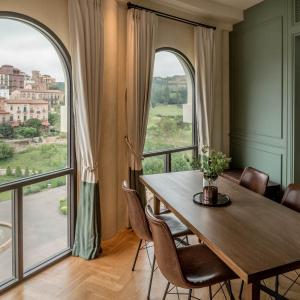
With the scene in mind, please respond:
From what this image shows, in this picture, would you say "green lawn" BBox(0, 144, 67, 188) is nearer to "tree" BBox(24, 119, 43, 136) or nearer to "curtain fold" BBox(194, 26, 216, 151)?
"tree" BBox(24, 119, 43, 136)

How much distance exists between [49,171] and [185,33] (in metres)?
2.68

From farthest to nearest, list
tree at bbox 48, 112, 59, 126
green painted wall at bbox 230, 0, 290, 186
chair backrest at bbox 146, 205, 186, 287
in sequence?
green painted wall at bbox 230, 0, 290, 186 → tree at bbox 48, 112, 59, 126 → chair backrest at bbox 146, 205, 186, 287

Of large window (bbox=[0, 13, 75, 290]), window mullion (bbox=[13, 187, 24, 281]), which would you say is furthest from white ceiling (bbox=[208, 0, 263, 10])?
window mullion (bbox=[13, 187, 24, 281])

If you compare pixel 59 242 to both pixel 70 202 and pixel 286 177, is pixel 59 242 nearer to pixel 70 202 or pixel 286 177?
pixel 70 202

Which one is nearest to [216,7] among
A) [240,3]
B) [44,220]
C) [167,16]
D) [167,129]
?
[240,3]

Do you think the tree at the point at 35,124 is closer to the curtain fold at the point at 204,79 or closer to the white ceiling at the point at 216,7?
the white ceiling at the point at 216,7

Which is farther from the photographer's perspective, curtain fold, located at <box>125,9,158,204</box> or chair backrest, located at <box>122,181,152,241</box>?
curtain fold, located at <box>125,9,158,204</box>

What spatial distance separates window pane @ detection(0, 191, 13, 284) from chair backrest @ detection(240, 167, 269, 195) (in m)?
2.16

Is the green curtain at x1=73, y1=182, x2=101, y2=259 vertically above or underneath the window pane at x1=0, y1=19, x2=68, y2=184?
underneath

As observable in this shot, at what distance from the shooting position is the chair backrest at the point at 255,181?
2.76m

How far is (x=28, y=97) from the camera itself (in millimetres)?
2789

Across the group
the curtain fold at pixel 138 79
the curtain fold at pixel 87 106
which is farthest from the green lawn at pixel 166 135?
the curtain fold at pixel 87 106

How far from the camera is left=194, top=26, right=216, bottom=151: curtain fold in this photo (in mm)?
4273

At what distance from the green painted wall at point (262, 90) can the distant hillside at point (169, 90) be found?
0.84 meters
